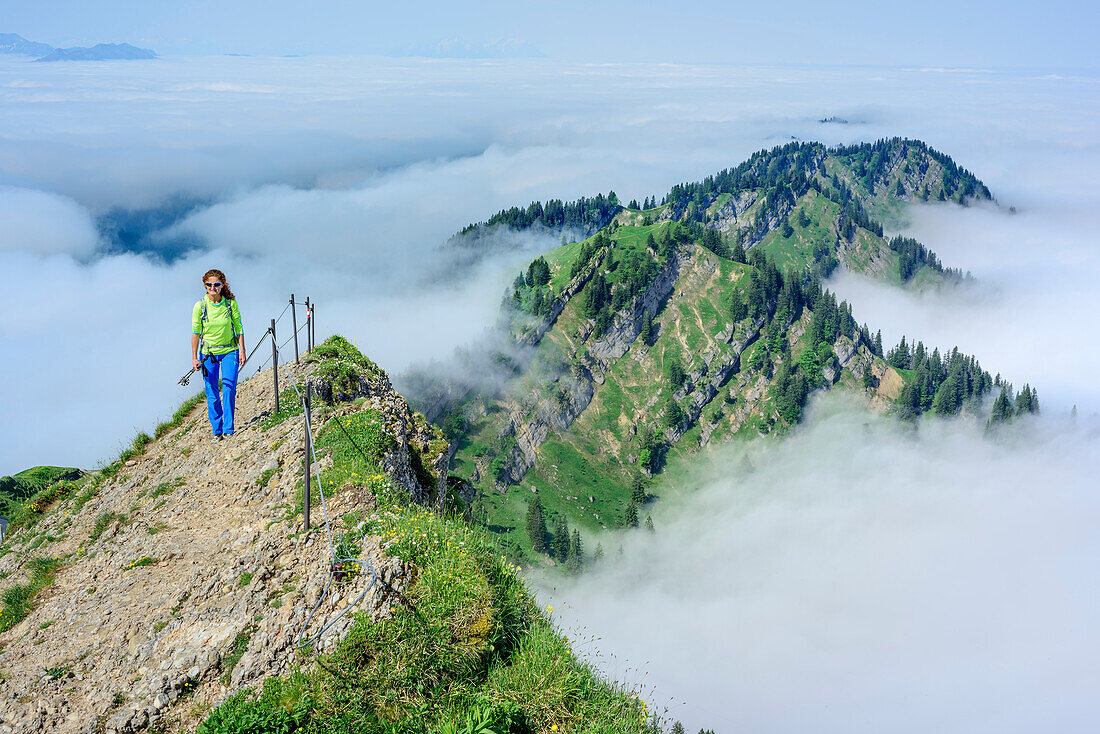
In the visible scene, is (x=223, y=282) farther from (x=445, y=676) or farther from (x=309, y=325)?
(x=445, y=676)

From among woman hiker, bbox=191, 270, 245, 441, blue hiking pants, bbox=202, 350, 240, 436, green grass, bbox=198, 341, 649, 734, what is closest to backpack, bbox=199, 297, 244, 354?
woman hiker, bbox=191, 270, 245, 441

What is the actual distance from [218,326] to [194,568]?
26.0 feet

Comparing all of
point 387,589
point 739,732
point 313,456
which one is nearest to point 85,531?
point 313,456

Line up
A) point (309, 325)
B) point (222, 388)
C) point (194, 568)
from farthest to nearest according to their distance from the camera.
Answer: point (309, 325) < point (222, 388) < point (194, 568)

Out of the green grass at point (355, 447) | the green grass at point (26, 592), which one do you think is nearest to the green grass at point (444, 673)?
the green grass at point (355, 447)

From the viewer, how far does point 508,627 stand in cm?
1334

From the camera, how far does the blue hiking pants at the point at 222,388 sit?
20.9 m

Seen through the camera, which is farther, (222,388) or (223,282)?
(222,388)

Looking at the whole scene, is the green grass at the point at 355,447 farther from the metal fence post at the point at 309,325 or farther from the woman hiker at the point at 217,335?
the metal fence post at the point at 309,325

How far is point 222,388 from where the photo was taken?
72.6 ft

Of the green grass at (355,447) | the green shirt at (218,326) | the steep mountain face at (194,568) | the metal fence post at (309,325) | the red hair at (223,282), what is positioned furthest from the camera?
the metal fence post at (309,325)

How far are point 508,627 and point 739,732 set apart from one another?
218 meters

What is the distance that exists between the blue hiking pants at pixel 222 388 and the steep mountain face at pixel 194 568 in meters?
0.61

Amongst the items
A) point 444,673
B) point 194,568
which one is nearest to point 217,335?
point 194,568
